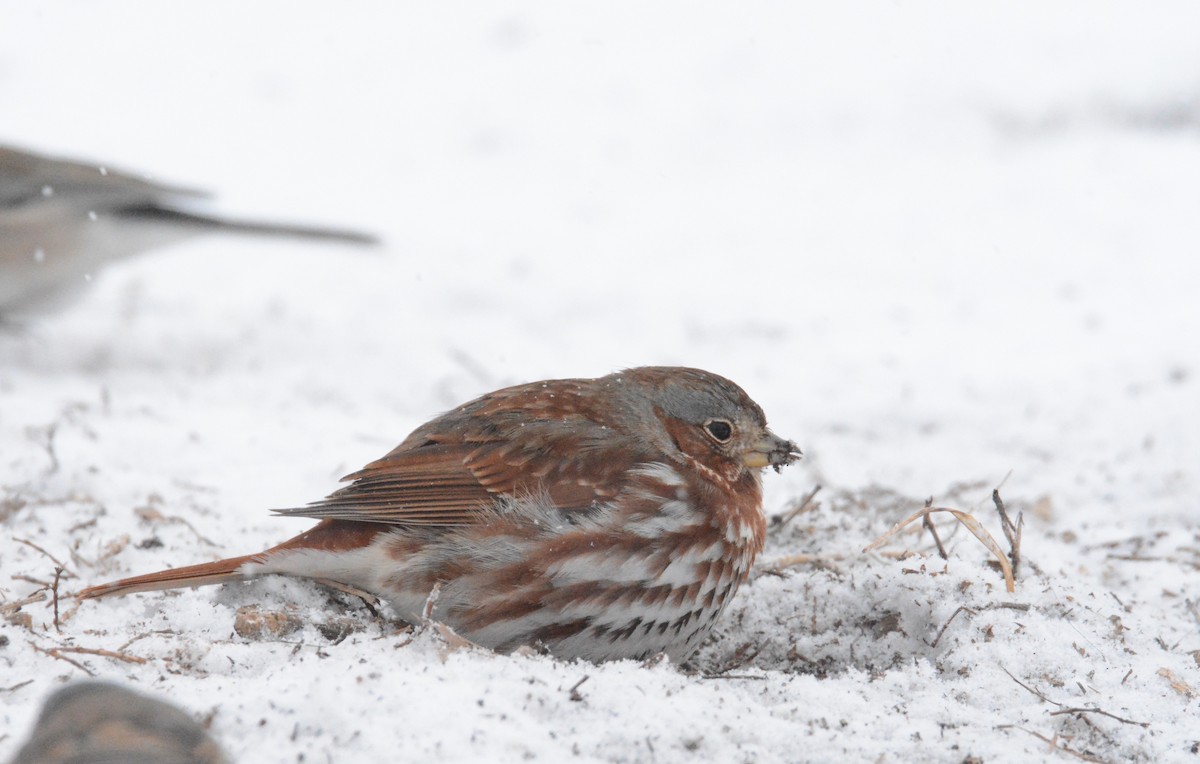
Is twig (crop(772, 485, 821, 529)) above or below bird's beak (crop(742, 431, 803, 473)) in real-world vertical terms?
below

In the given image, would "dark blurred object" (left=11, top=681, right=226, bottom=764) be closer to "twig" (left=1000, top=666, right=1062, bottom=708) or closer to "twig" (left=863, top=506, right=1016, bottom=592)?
"twig" (left=1000, top=666, right=1062, bottom=708)

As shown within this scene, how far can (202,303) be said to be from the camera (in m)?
8.07

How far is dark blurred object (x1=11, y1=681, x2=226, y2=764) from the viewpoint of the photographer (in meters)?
2.34

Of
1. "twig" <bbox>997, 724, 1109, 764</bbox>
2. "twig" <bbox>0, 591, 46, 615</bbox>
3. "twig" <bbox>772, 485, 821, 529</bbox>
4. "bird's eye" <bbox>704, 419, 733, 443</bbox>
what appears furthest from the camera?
"twig" <bbox>772, 485, 821, 529</bbox>

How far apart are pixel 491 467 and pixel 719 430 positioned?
830 mm

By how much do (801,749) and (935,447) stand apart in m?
3.98

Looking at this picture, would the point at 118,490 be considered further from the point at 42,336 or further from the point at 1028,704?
the point at 1028,704

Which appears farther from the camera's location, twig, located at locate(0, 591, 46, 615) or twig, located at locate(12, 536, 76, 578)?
twig, located at locate(12, 536, 76, 578)

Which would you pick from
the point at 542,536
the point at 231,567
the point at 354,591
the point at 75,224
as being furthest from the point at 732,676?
the point at 75,224

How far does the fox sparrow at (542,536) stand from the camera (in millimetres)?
3779

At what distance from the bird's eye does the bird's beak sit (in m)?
0.09

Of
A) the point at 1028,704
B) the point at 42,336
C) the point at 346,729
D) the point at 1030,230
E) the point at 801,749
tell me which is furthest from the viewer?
the point at 1030,230

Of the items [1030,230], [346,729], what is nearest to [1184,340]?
[1030,230]

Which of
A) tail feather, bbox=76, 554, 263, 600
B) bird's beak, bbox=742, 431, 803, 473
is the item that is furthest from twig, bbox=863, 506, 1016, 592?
tail feather, bbox=76, 554, 263, 600
